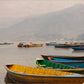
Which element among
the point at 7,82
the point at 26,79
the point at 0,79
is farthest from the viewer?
the point at 0,79

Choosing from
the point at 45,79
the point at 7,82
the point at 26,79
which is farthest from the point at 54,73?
the point at 7,82

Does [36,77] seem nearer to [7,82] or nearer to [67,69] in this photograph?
[67,69]

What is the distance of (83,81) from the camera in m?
15.7

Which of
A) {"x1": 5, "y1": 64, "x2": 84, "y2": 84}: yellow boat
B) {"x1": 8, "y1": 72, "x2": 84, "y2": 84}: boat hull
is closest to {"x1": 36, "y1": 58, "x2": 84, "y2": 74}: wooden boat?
{"x1": 5, "y1": 64, "x2": 84, "y2": 84}: yellow boat

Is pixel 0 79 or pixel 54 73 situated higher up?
pixel 54 73

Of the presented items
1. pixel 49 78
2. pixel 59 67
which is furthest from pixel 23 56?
pixel 49 78

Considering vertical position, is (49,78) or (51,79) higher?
(49,78)

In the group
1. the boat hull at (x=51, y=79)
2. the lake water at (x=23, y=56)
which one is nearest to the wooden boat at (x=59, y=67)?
the boat hull at (x=51, y=79)

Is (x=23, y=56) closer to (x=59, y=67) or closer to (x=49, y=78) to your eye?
(x=59, y=67)

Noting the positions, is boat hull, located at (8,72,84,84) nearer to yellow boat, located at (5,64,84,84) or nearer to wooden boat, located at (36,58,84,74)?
yellow boat, located at (5,64,84,84)

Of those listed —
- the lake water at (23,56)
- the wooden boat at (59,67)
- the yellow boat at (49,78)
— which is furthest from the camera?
the lake water at (23,56)

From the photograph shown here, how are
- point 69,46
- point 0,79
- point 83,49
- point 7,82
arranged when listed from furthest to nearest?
point 69,46 → point 83,49 → point 0,79 → point 7,82

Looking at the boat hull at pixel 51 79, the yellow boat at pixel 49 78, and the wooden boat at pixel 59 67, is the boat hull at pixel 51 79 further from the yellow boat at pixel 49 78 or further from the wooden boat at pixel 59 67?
the wooden boat at pixel 59 67

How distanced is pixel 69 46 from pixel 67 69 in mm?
79367
